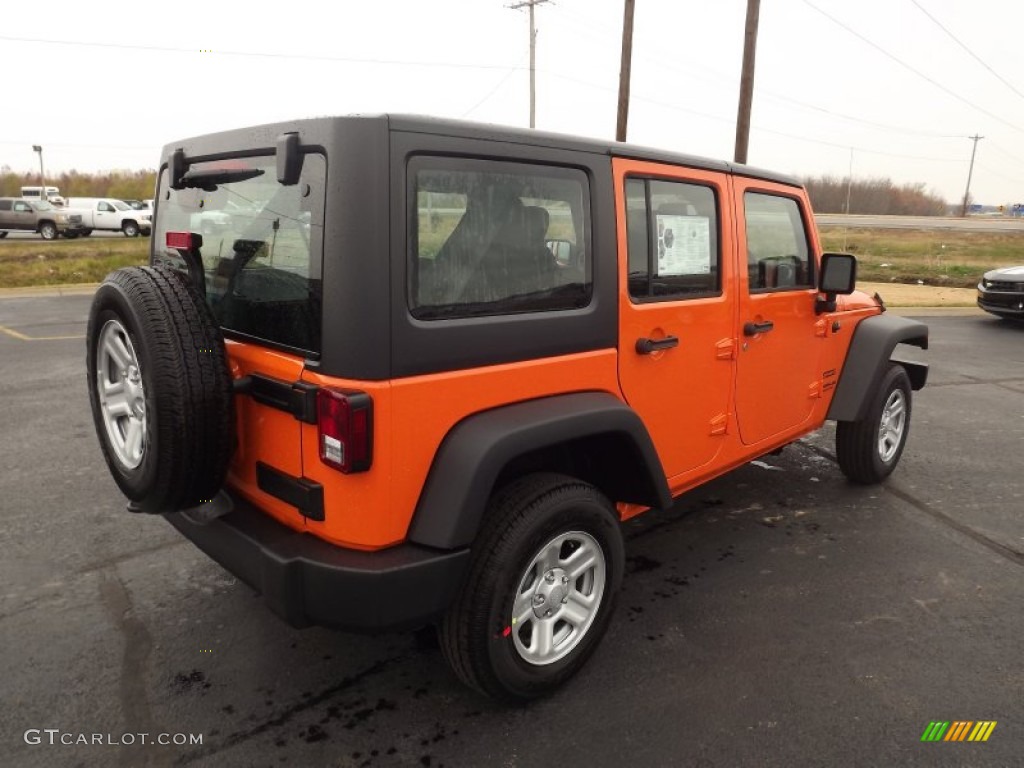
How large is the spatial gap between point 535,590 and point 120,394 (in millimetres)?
1576

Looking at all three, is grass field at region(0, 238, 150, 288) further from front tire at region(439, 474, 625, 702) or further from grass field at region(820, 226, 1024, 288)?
grass field at region(820, 226, 1024, 288)

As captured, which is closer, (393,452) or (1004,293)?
(393,452)

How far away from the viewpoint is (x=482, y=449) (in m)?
2.14

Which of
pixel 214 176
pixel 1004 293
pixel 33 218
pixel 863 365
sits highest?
pixel 214 176

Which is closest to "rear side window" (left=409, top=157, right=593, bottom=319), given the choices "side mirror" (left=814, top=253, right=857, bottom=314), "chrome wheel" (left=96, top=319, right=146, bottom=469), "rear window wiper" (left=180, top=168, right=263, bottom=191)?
"rear window wiper" (left=180, top=168, right=263, bottom=191)

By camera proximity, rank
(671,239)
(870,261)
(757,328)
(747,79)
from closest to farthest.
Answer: (671,239)
(757,328)
(747,79)
(870,261)

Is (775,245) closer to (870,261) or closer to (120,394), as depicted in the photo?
(120,394)

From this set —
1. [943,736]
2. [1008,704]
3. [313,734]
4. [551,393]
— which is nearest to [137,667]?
[313,734]

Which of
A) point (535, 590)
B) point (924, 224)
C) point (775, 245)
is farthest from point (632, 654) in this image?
point (924, 224)

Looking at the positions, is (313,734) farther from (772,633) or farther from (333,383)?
(772,633)

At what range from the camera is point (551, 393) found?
97.7 inches

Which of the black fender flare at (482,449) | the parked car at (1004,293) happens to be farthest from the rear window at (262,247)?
the parked car at (1004,293)

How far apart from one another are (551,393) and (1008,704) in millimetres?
1913

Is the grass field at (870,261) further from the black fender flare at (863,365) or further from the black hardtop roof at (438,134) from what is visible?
the black fender flare at (863,365)
